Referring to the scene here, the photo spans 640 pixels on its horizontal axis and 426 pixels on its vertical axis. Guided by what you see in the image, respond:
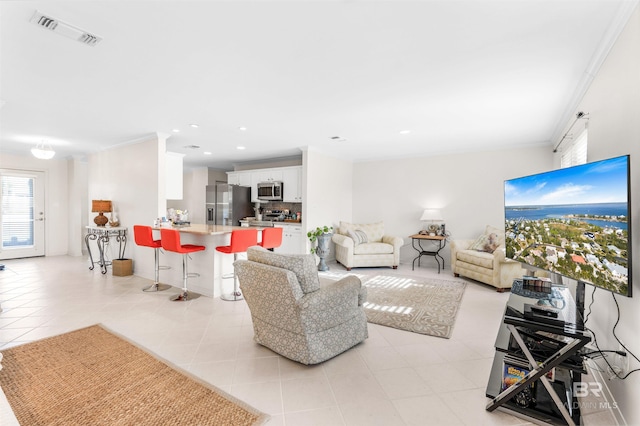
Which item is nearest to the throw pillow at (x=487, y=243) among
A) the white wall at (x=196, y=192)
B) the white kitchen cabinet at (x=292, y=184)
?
the white kitchen cabinet at (x=292, y=184)

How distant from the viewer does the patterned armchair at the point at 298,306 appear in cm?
236

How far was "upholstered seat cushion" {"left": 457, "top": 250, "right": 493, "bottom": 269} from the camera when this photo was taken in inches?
187

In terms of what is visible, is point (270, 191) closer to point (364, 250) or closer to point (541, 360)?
point (364, 250)

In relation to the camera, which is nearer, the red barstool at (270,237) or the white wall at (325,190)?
the red barstool at (270,237)

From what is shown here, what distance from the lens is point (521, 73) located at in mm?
2725

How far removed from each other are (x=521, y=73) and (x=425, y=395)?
2.84 m

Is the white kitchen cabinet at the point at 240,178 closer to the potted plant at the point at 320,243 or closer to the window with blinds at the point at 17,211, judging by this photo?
the potted plant at the point at 320,243

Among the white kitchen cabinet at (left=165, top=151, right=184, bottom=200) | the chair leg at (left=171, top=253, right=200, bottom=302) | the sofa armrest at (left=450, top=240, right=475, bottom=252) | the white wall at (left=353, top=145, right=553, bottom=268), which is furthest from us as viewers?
the white wall at (left=353, top=145, right=553, bottom=268)

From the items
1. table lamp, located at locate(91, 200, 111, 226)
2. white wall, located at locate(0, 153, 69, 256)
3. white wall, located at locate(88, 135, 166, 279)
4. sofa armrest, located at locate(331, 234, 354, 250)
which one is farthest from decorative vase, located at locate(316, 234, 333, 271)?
white wall, located at locate(0, 153, 69, 256)

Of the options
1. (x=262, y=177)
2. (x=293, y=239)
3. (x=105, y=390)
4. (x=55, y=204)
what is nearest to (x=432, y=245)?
(x=293, y=239)

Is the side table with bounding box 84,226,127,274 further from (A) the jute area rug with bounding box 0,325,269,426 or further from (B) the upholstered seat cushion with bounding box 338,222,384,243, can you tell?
(B) the upholstered seat cushion with bounding box 338,222,384,243

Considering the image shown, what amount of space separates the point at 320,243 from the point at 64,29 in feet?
15.4

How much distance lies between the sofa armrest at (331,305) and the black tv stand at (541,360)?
112cm

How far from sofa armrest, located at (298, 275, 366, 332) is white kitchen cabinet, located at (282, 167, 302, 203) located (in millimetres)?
3959
